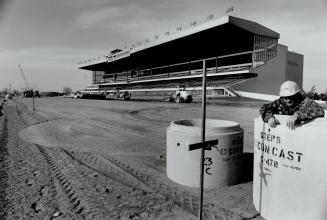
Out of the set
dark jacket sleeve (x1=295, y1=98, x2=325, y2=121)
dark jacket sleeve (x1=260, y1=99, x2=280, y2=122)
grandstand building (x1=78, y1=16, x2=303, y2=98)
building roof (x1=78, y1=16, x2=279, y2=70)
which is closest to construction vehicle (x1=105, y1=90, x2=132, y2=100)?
grandstand building (x1=78, y1=16, x2=303, y2=98)

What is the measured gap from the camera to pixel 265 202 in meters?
4.41

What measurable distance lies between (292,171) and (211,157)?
1963 mm

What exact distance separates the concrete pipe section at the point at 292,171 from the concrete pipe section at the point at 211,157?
1.13 meters

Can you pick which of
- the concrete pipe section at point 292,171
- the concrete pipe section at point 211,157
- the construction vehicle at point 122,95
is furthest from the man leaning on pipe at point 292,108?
the construction vehicle at point 122,95

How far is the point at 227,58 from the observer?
176ft

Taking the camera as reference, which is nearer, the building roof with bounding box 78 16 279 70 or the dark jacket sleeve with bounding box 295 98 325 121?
the dark jacket sleeve with bounding box 295 98 325 121

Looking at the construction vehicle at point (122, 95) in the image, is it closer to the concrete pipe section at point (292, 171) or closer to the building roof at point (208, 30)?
the building roof at point (208, 30)

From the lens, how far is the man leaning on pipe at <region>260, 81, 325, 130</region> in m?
3.86

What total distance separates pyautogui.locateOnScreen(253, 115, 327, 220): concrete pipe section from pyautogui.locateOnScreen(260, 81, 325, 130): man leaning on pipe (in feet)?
0.37

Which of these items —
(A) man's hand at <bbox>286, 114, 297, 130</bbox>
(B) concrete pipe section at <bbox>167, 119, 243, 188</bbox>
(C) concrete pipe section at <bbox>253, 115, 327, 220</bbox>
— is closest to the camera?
(C) concrete pipe section at <bbox>253, 115, 327, 220</bbox>

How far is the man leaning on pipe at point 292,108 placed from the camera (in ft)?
12.7

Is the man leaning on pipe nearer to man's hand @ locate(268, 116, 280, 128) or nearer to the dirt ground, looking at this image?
man's hand @ locate(268, 116, 280, 128)

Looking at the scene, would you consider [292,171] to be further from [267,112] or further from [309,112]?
[267,112]

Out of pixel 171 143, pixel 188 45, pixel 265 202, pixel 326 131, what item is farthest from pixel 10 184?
pixel 188 45
